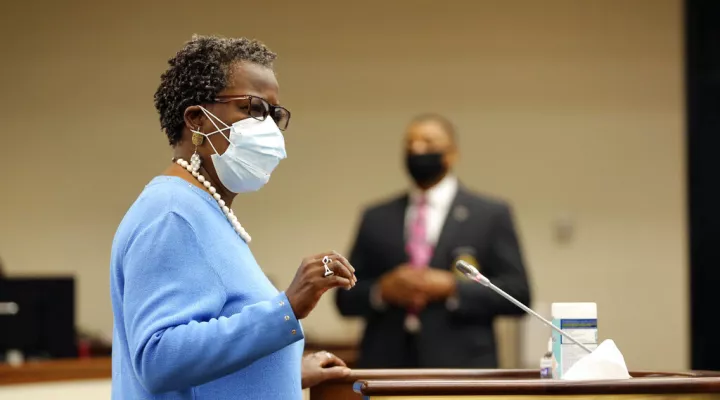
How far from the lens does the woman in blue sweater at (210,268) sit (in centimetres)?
180

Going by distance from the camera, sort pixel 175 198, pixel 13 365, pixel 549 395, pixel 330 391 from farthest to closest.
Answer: pixel 13 365, pixel 330 391, pixel 175 198, pixel 549 395

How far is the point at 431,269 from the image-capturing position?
12.8 feet

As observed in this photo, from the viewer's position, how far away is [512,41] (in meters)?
6.88

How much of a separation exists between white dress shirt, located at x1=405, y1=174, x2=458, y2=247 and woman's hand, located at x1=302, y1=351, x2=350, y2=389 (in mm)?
1813

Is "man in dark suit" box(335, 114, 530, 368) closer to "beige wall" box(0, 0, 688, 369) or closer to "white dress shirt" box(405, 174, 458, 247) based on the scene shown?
"white dress shirt" box(405, 174, 458, 247)

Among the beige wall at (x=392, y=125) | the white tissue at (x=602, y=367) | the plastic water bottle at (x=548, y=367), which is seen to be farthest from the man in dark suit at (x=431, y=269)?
the beige wall at (x=392, y=125)

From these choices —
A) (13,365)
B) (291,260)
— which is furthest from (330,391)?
(291,260)

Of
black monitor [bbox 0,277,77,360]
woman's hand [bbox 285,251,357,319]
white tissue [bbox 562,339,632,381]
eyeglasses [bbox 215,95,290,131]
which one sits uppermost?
eyeglasses [bbox 215,95,290,131]

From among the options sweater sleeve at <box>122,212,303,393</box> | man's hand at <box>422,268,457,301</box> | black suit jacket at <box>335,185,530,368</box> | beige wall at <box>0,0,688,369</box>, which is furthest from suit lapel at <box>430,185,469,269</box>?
beige wall at <box>0,0,688,369</box>

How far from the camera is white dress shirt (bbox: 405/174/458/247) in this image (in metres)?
4.02

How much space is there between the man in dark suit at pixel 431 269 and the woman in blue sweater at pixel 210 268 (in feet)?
5.39

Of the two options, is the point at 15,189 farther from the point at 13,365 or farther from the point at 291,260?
the point at 13,365

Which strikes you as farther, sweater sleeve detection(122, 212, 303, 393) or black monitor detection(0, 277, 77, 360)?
black monitor detection(0, 277, 77, 360)

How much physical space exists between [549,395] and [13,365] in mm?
3059
